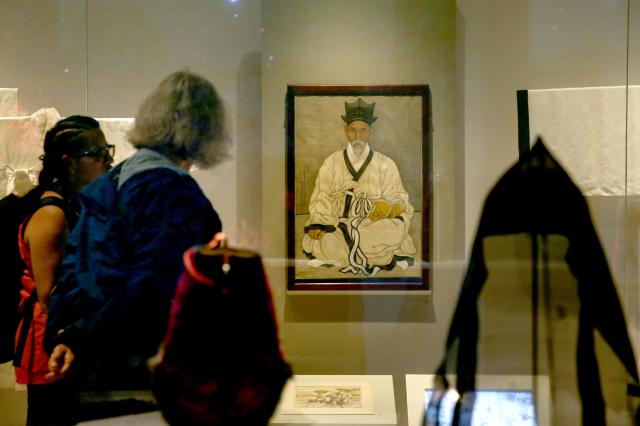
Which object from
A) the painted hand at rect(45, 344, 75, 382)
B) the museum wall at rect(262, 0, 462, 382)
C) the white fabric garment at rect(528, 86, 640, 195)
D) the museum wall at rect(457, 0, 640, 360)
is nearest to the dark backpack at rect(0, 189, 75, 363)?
the painted hand at rect(45, 344, 75, 382)

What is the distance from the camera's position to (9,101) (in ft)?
5.89

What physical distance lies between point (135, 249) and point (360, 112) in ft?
2.08

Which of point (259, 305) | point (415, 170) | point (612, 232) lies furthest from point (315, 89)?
point (612, 232)

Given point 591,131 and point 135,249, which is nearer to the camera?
point 135,249

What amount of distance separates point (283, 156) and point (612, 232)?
0.86 meters

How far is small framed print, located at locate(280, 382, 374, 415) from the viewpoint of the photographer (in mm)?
1770

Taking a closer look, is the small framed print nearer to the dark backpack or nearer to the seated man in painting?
the seated man in painting

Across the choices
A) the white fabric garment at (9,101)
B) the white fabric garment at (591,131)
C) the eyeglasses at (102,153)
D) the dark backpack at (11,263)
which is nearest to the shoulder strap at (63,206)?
the dark backpack at (11,263)

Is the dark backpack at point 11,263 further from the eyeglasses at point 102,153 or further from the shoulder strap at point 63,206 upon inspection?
the eyeglasses at point 102,153

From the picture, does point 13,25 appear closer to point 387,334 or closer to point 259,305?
point 259,305

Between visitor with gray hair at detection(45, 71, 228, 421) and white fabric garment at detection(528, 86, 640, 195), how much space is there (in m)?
0.81

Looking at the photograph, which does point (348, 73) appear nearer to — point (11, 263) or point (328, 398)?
point (328, 398)

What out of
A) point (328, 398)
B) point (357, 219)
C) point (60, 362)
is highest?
point (357, 219)

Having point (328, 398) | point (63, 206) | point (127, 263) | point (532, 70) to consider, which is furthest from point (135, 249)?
point (532, 70)
